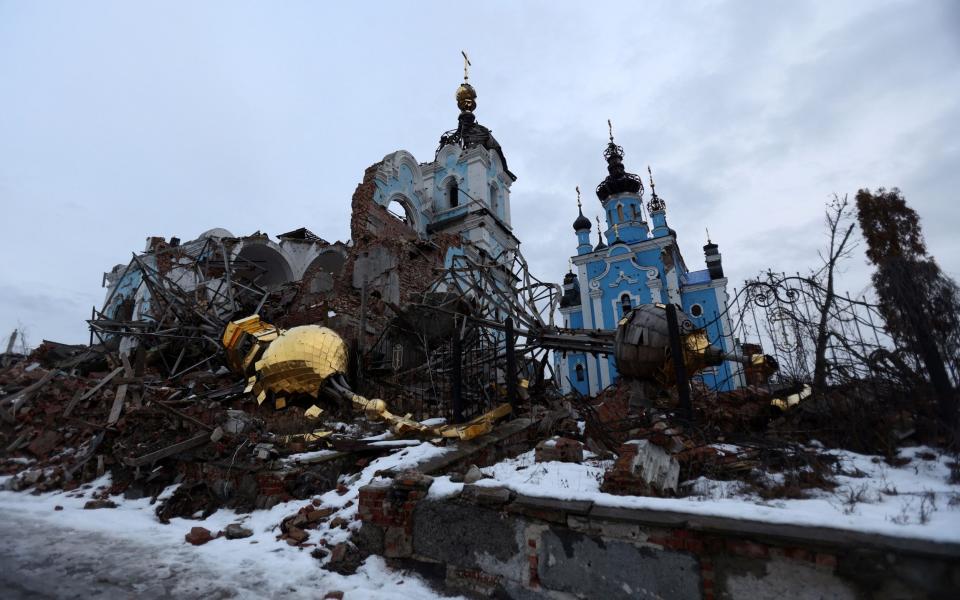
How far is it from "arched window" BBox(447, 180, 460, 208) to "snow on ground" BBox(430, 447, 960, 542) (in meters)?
22.9

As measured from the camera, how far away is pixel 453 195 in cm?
2698

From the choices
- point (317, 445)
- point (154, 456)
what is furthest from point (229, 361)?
point (317, 445)

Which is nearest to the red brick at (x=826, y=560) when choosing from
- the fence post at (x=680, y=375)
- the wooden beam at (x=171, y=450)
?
the fence post at (x=680, y=375)

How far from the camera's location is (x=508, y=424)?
711 cm

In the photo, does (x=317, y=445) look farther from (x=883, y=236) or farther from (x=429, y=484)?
(x=883, y=236)

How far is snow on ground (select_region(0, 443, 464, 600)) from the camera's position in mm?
3881

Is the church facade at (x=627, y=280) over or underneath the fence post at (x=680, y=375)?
over

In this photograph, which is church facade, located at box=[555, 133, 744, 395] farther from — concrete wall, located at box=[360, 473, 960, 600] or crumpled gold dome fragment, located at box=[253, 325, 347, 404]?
concrete wall, located at box=[360, 473, 960, 600]

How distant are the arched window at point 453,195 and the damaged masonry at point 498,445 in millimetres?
11380

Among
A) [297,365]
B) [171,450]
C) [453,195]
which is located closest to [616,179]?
[453,195]

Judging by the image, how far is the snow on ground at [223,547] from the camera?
3.88 metres

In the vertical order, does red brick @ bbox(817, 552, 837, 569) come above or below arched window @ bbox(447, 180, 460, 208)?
below

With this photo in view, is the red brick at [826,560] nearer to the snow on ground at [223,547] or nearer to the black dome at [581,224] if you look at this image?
the snow on ground at [223,547]

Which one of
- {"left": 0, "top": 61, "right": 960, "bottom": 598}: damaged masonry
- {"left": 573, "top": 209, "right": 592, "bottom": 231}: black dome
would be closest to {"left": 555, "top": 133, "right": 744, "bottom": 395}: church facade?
{"left": 573, "top": 209, "right": 592, "bottom": 231}: black dome
